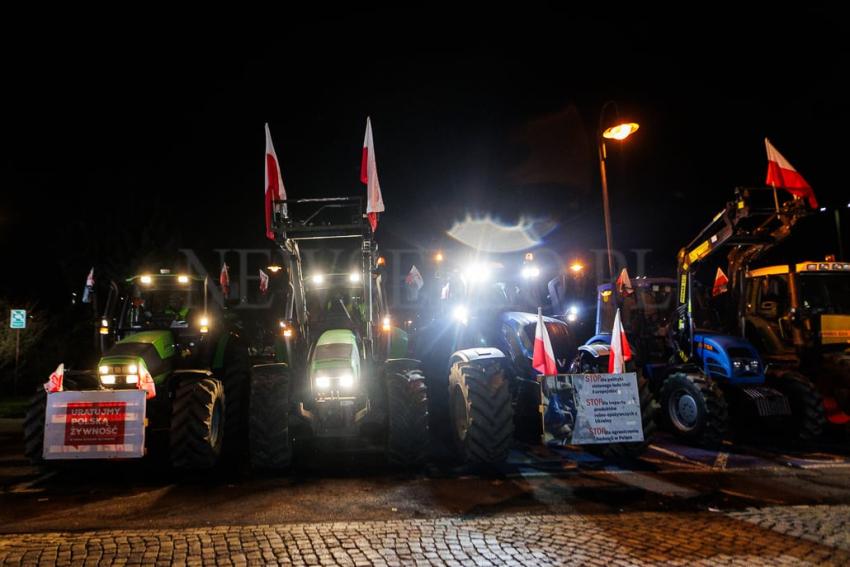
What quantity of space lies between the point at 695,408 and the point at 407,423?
5.13m

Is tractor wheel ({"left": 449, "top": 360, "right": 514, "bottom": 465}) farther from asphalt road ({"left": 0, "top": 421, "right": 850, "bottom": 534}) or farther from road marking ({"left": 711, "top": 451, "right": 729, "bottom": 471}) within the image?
road marking ({"left": 711, "top": 451, "right": 729, "bottom": 471})

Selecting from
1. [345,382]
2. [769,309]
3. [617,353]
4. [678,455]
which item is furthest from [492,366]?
[769,309]

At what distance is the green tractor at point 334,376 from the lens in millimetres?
7832

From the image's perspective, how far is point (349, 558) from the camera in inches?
193

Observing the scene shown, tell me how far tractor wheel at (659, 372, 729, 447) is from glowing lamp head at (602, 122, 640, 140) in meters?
5.23

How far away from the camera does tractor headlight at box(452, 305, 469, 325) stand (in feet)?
36.3

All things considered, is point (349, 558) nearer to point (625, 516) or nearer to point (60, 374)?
point (625, 516)

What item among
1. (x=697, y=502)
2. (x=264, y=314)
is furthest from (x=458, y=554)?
A: (x=264, y=314)

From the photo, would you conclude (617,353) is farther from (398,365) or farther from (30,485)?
(30,485)

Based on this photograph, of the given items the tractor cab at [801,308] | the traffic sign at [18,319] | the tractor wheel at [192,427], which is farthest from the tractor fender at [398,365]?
the traffic sign at [18,319]

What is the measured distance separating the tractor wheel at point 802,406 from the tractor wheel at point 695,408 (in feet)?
4.08

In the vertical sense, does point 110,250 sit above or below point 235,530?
above

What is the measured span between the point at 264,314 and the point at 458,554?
22.3m

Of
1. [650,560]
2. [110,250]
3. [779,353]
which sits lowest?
[650,560]
